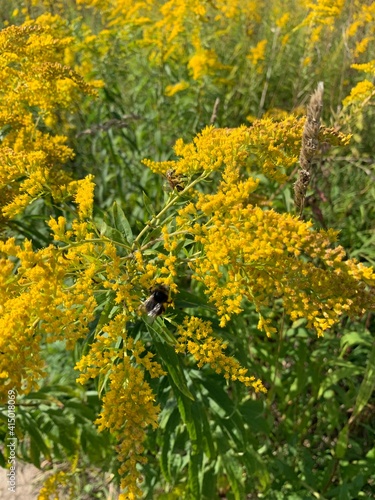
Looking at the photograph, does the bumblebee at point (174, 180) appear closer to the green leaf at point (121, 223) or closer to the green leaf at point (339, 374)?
the green leaf at point (121, 223)

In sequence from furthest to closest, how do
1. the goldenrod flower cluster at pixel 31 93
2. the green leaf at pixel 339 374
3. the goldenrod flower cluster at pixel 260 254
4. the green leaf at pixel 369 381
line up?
1. the green leaf at pixel 339 374
2. the green leaf at pixel 369 381
3. the goldenrod flower cluster at pixel 31 93
4. the goldenrod flower cluster at pixel 260 254

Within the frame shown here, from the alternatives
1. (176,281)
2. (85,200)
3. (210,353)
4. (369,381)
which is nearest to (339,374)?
(369,381)

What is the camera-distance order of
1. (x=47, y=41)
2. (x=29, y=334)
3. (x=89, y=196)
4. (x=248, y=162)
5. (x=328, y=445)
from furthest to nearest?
(x=328, y=445) < (x=47, y=41) < (x=248, y=162) < (x=89, y=196) < (x=29, y=334)

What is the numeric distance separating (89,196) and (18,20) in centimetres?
484

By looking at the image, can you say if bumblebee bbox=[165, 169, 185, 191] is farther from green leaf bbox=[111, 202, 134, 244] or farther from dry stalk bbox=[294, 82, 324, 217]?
dry stalk bbox=[294, 82, 324, 217]

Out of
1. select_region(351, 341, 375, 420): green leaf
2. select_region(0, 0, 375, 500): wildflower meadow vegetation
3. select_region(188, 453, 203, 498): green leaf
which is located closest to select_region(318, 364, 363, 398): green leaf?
select_region(0, 0, 375, 500): wildflower meadow vegetation

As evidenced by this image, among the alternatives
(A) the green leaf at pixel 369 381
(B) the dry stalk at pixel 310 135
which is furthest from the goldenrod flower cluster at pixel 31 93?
(A) the green leaf at pixel 369 381

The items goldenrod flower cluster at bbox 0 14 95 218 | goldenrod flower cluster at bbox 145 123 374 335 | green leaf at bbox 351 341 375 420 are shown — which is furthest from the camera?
green leaf at bbox 351 341 375 420

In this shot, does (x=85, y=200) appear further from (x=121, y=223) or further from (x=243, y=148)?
(x=243, y=148)

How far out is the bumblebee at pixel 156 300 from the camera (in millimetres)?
1688

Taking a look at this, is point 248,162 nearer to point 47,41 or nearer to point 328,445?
point 47,41

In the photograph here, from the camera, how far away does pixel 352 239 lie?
3561 millimetres

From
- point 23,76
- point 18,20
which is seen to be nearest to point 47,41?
point 23,76

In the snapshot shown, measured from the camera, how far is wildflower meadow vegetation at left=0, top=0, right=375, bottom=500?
164 centimetres
